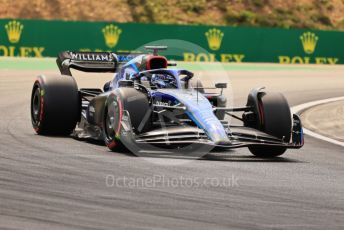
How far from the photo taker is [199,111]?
10.9m

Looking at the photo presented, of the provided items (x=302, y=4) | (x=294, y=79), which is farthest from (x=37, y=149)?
(x=302, y=4)

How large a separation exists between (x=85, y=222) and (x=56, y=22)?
104 ft

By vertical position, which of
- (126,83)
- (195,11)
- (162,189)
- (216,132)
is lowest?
(162,189)

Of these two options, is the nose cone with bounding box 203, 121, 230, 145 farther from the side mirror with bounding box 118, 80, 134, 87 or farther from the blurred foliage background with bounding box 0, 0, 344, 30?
the blurred foliage background with bounding box 0, 0, 344, 30

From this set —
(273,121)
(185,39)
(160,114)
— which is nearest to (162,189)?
(160,114)

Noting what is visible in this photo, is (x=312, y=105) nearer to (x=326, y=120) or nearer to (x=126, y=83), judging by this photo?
(x=326, y=120)

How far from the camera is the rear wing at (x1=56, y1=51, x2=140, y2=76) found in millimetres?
14320

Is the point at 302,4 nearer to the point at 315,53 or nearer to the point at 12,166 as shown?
the point at 315,53

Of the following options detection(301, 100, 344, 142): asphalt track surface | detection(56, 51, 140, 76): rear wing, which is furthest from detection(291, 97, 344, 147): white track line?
detection(56, 51, 140, 76): rear wing

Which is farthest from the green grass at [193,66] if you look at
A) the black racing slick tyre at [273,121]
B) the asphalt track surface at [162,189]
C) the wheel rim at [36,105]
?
the black racing slick tyre at [273,121]

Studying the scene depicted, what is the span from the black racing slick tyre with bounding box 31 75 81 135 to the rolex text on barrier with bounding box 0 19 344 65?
24888 mm

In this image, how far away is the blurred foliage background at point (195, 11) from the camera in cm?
4950

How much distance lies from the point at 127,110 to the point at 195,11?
42419mm

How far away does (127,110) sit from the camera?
36.2ft
